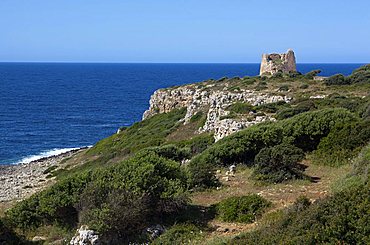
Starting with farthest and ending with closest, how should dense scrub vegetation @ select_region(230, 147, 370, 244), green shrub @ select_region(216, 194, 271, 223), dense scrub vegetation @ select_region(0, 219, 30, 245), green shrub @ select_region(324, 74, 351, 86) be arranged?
green shrub @ select_region(324, 74, 351, 86) < dense scrub vegetation @ select_region(0, 219, 30, 245) < green shrub @ select_region(216, 194, 271, 223) < dense scrub vegetation @ select_region(230, 147, 370, 244)

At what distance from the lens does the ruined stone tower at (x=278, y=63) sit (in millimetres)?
62438

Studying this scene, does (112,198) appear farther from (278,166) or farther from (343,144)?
(343,144)

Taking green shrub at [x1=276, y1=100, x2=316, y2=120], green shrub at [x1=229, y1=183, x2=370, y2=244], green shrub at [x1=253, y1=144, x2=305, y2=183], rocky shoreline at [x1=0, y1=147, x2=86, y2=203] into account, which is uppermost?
green shrub at [x1=229, y1=183, x2=370, y2=244]

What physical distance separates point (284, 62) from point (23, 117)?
47.4 m

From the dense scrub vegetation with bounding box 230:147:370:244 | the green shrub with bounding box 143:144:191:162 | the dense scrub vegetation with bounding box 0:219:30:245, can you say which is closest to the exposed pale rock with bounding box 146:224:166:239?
the dense scrub vegetation with bounding box 230:147:370:244

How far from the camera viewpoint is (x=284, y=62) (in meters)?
63.0

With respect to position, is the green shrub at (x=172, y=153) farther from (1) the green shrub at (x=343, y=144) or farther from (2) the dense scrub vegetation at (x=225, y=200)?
(1) the green shrub at (x=343, y=144)

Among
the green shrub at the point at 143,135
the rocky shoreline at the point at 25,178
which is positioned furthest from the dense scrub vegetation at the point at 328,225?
the green shrub at the point at 143,135

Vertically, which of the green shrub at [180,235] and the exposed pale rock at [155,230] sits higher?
the green shrub at [180,235]

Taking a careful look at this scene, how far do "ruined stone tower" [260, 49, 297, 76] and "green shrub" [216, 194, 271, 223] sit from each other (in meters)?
50.9

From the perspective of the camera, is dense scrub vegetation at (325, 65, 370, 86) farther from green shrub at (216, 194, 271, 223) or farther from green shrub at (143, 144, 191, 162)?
green shrub at (216, 194, 271, 223)

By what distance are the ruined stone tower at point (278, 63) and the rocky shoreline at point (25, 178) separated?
2873cm

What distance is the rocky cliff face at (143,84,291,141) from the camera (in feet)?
89.6

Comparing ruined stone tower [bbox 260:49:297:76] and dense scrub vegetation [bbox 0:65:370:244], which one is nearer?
dense scrub vegetation [bbox 0:65:370:244]
